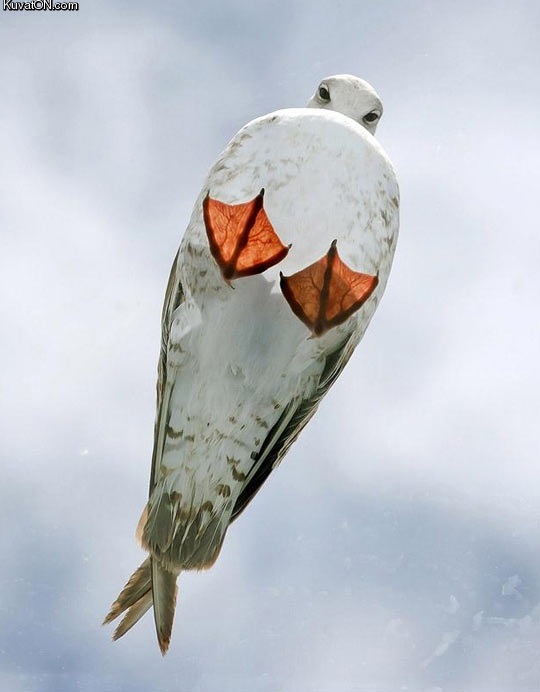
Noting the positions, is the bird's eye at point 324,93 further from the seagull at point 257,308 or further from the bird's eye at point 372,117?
the bird's eye at point 372,117

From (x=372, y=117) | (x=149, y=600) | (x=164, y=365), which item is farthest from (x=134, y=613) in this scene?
(x=372, y=117)

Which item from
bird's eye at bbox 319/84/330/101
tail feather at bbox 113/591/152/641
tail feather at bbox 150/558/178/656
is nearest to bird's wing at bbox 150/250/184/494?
tail feather at bbox 150/558/178/656

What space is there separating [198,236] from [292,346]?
24.8 inches

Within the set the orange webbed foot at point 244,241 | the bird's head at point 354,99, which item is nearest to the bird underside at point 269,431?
the orange webbed foot at point 244,241

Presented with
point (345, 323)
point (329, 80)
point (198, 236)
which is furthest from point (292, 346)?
point (329, 80)

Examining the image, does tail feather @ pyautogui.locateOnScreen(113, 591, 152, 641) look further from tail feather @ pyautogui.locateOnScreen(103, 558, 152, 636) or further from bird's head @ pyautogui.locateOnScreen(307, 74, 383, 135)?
bird's head @ pyautogui.locateOnScreen(307, 74, 383, 135)

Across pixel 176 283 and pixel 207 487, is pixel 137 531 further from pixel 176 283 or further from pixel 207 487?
pixel 176 283

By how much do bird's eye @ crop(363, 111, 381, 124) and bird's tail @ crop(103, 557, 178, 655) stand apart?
2.30 metres

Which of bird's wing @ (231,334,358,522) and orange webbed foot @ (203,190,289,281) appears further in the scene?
bird's wing @ (231,334,358,522)

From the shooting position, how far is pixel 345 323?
14.8 ft

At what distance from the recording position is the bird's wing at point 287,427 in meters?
4.73

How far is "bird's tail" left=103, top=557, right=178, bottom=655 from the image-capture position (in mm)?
4841

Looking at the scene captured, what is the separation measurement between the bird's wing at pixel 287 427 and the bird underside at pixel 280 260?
0.34 m

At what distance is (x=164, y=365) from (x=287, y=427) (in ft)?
2.13
